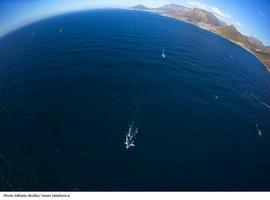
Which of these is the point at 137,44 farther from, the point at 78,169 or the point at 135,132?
the point at 78,169

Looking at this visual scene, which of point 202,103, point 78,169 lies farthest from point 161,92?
point 78,169

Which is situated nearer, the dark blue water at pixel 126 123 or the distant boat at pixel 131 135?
the dark blue water at pixel 126 123

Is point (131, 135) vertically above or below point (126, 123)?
below

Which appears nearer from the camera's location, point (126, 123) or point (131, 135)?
point (131, 135)
